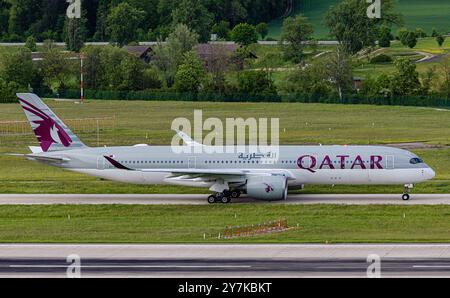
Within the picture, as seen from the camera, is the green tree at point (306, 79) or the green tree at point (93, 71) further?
the green tree at point (93, 71)

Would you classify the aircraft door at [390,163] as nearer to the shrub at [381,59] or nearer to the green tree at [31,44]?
the shrub at [381,59]

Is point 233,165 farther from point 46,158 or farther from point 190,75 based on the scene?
point 190,75

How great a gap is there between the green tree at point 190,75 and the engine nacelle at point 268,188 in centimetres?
9207

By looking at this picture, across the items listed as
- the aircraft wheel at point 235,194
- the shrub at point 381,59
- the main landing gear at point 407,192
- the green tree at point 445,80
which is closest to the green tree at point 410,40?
the shrub at point 381,59

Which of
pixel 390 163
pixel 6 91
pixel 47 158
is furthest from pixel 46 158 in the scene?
pixel 6 91

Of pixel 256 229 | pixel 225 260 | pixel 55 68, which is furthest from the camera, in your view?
pixel 55 68

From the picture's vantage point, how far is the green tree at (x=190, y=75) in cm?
15325

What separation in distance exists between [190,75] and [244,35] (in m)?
44.6

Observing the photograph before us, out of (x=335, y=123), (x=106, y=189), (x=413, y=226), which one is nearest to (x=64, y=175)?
(x=106, y=189)

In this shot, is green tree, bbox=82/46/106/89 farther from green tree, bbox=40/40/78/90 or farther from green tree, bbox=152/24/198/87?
green tree, bbox=152/24/198/87

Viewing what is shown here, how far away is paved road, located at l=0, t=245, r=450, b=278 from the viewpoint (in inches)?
1608

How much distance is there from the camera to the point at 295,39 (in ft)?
602

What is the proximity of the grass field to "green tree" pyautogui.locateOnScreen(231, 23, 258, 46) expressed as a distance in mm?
53678
